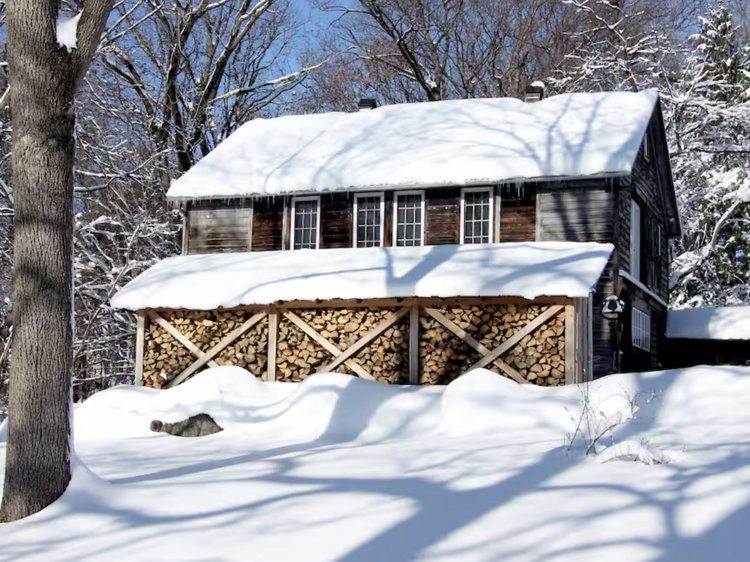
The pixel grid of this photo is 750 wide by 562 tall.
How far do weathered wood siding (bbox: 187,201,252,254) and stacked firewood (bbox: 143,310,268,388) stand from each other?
10.9ft

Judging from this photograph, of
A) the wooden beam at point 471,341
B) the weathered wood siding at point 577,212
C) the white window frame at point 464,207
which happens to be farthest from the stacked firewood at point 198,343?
the weathered wood siding at point 577,212

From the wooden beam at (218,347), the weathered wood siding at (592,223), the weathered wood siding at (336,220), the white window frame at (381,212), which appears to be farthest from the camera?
the weathered wood siding at (336,220)

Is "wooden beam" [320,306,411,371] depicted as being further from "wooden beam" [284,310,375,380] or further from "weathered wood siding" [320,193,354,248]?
"weathered wood siding" [320,193,354,248]

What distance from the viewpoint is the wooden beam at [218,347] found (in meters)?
14.3

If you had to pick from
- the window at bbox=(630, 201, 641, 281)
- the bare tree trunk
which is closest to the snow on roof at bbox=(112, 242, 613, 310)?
the window at bbox=(630, 201, 641, 281)

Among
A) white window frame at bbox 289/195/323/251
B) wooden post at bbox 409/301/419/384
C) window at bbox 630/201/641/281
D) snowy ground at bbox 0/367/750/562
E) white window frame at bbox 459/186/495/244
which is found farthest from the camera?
white window frame at bbox 289/195/323/251

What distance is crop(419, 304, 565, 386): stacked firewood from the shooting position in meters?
12.8

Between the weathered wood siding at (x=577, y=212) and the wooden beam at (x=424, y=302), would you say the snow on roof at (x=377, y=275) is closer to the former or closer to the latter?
the wooden beam at (x=424, y=302)

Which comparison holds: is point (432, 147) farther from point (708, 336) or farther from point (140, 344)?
point (708, 336)

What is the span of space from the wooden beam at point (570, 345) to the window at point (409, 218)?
5.01m

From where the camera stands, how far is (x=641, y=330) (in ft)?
60.2

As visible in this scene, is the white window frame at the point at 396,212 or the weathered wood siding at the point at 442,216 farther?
the white window frame at the point at 396,212

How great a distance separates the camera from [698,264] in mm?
→ 23109

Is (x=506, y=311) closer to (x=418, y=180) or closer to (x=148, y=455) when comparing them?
(x=418, y=180)
